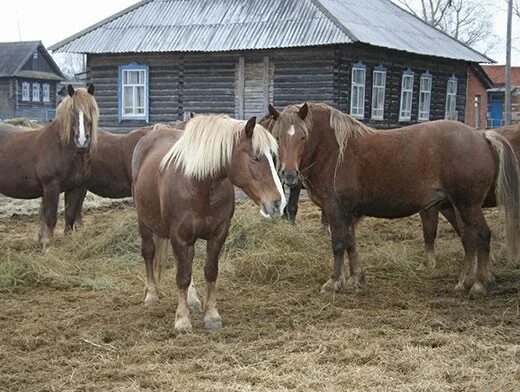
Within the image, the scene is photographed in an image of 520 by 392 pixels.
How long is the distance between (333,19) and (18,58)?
34.6 metres

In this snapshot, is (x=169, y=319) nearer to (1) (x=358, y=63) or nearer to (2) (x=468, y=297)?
(2) (x=468, y=297)

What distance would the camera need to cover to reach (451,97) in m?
25.0

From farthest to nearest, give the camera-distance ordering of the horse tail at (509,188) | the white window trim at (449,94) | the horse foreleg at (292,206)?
1. the white window trim at (449,94)
2. the horse foreleg at (292,206)
3. the horse tail at (509,188)

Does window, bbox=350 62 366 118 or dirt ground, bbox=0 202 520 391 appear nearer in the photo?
dirt ground, bbox=0 202 520 391

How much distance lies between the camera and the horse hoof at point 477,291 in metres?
6.32

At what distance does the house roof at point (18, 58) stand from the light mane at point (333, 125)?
42.6 meters

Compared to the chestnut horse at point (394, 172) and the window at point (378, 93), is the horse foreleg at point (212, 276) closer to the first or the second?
the chestnut horse at point (394, 172)

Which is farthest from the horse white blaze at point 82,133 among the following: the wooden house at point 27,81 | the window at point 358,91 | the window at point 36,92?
the window at point 36,92

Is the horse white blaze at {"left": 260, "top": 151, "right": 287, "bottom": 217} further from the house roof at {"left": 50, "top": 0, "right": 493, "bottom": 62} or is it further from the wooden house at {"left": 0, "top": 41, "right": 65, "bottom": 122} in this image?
the wooden house at {"left": 0, "top": 41, "right": 65, "bottom": 122}

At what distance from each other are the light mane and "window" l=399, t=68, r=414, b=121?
51.5 feet

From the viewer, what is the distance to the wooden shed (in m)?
18.7

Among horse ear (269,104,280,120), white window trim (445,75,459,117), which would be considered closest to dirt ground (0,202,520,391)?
horse ear (269,104,280,120)

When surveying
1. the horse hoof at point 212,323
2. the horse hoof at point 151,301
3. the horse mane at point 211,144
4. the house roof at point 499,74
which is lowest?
the horse hoof at point 151,301

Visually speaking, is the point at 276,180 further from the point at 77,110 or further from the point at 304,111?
the point at 77,110
